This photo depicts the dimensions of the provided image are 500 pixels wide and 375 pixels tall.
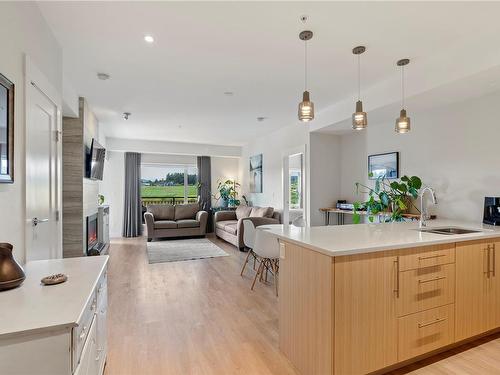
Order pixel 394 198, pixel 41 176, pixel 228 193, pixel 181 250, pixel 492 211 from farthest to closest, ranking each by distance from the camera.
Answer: pixel 228 193 < pixel 181 250 < pixel 394 198 < pixel 492 211 < pixel 41 176

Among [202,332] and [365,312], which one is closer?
[365,312]

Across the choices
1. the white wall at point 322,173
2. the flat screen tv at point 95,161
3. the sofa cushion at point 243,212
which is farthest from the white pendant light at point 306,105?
the sofa cushion at point 243,212

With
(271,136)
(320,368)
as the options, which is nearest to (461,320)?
(320,368)

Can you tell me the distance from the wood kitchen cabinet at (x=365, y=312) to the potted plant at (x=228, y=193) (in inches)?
259

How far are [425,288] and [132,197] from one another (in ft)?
23.2

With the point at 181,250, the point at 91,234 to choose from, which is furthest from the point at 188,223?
the point at 91,234

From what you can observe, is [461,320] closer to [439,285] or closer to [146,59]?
[439,285]

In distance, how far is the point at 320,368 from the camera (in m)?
1.73

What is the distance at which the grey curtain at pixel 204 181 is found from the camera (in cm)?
823

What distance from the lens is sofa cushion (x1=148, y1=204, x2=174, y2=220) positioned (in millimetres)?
7246

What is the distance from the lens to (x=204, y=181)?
8266 mm

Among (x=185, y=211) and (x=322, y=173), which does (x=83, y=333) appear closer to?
(x=322, y=173)

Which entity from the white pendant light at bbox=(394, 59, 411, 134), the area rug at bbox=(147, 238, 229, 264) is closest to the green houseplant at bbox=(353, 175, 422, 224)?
the white pendant light at bbox=(394, 59, 411, 134)

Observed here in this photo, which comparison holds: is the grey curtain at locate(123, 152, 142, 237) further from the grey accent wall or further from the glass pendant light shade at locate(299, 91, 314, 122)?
the glass pendant light shade at locate(299, 91, 314, 122)
